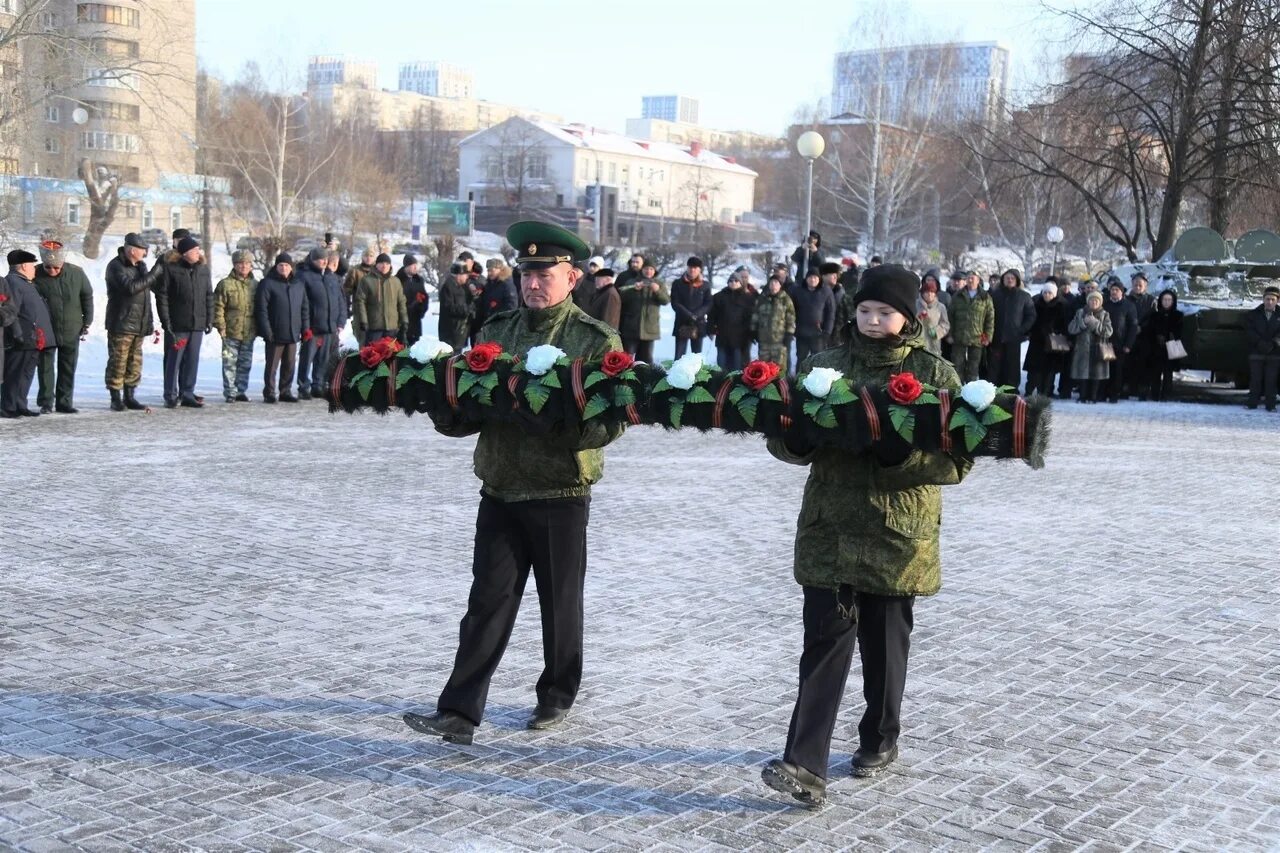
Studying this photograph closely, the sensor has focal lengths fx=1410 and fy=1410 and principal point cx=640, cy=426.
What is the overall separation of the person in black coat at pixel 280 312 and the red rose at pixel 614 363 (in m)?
12.3

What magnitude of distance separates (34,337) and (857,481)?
39.6ft

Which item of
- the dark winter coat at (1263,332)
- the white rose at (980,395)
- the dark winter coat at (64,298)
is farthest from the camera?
the dark winter coat at (1263,332)

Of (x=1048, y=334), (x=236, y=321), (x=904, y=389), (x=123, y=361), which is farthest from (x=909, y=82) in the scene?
(x=904, y=389)

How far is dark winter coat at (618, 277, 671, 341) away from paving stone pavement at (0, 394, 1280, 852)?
8843mm

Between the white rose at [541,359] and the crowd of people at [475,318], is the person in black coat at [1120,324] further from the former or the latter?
the white rose at [541,359]

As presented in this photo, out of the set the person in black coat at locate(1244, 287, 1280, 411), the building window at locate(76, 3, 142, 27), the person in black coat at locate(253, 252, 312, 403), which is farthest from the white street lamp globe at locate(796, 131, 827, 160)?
the building window at locate(76, 3, 142, 27)

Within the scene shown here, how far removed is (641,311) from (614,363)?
50.8 ft

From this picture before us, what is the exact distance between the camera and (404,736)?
17.7ft

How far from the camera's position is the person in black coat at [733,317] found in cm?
2103

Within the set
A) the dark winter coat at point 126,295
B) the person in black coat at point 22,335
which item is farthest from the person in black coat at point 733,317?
the person in black coat at point 22,335

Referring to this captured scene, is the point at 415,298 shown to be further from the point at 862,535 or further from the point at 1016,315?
the point at 862,535

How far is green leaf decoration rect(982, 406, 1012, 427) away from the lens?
14.3ft

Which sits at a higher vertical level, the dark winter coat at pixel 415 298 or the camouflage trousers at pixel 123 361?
the dark winter coat at pixel 415 298

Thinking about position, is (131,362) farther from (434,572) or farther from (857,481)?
(857,481)
